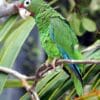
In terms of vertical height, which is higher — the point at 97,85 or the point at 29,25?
the point at 29,25

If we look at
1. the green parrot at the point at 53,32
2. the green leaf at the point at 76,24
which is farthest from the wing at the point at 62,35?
the green leaf at the point at 76,24

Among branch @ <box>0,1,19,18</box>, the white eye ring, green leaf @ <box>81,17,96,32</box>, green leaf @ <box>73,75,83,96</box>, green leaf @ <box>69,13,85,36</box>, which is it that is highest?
the white eye ring

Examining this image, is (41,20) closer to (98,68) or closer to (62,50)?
(62,50)

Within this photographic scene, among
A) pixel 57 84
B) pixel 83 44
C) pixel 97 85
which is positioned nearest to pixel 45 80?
pixel 57 84

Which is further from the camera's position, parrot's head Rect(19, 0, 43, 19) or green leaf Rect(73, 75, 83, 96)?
parrot's head Rect(19, 0, 43, 19)

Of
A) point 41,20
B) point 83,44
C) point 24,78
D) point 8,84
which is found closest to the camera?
point 24,78

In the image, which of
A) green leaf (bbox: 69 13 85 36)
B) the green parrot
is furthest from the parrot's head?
green leaf (bbox: 69 13 85 36)

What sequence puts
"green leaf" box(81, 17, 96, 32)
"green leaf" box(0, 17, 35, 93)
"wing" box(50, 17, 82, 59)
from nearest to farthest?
"green leaf" box(0, 17, 35, 93) → "wing" box(50, 17, 82, 59) → "green leaf" box(81, 17, 96, 32)

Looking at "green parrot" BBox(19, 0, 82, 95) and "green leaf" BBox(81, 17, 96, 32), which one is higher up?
"green parrot" BBox(19, 0, 82, 95)

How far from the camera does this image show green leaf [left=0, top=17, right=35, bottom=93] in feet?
3.66

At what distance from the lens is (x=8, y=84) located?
1153mm

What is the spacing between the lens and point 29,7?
1.26 m

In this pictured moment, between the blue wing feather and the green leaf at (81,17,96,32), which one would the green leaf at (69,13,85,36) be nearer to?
the green leaf at (81,17,96,32)

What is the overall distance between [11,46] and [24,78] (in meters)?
0.33
